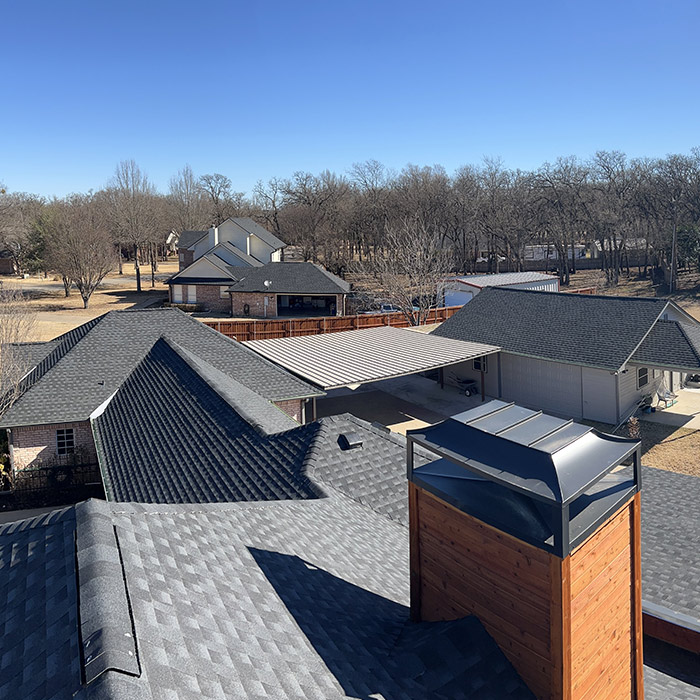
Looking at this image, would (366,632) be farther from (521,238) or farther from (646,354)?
(521,238)

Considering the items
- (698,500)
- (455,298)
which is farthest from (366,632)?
(455,298)

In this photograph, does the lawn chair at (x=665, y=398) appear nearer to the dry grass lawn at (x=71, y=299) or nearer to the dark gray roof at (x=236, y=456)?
the dark gray roof at (x=236, y=456)

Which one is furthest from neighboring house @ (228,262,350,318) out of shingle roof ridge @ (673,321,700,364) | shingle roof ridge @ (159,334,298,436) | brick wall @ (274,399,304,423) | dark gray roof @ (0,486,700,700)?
dark gray roof @ (0,486,700,700)

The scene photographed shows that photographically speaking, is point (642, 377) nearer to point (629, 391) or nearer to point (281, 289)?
point (629, 391)

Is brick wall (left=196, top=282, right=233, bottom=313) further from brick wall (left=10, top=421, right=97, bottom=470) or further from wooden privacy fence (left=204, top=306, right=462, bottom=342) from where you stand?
brick wall (left=10, top=421, right=97, bottom=470)

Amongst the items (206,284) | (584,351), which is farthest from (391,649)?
(206,284)
